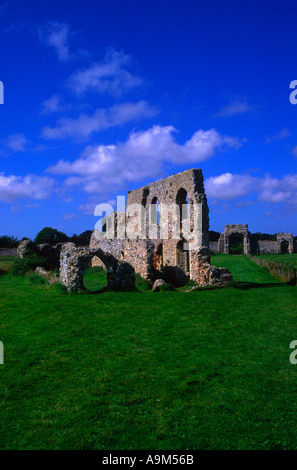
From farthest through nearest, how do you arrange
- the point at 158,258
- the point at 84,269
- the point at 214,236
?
the point at 214,236 < the point at 158,258 < the point at 84,269

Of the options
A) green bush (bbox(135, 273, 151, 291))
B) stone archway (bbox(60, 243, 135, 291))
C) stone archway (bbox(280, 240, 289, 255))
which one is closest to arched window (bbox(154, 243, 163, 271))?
green bush (bbox(135, 273, 151, 291))

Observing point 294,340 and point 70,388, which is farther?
point 294,340

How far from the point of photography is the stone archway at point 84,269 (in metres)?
14.8

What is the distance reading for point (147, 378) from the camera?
6230mm

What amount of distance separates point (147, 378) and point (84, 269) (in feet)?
30.7

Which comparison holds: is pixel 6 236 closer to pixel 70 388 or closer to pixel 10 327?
pixel 10 327

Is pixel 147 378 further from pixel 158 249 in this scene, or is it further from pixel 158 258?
pixel 158 249

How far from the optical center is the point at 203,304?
12805mm

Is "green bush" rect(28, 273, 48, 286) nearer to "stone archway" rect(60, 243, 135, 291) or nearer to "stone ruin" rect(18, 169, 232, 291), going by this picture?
"stone ruin" rect(18, 169, 232, 291)

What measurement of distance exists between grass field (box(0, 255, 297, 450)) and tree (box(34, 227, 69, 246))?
48.9m

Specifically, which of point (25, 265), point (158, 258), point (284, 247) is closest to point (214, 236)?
point (284, 247)

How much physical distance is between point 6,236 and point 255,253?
46.9 metres

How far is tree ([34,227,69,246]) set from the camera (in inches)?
2322

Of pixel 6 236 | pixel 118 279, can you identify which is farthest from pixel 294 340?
pixel 6 236
